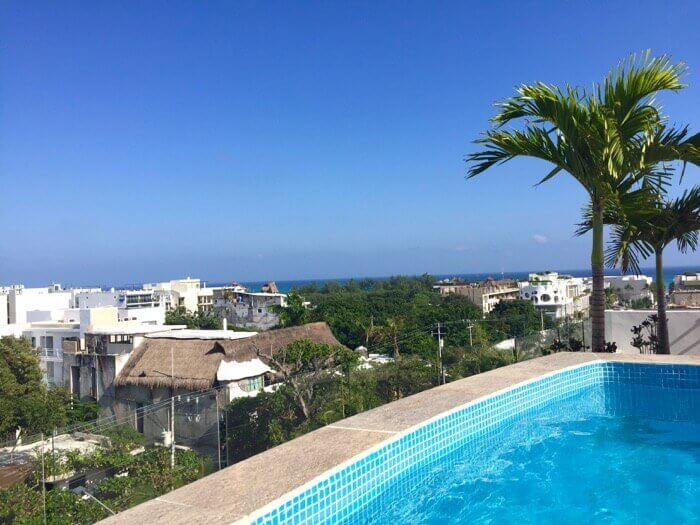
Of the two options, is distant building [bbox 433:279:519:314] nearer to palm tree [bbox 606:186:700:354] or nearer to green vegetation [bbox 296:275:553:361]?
green vegetation [bbox 296:275:553:361]

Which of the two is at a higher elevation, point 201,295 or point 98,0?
point 98,0

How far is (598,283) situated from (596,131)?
1.95 meters

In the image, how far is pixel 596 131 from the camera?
6.24 metres

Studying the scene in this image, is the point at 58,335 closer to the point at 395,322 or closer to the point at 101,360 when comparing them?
the point at 101,360

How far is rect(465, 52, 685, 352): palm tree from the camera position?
6152 mm

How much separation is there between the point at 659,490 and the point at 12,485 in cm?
437

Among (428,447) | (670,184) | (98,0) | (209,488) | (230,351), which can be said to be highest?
(98,0)

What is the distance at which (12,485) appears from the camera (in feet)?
9.89

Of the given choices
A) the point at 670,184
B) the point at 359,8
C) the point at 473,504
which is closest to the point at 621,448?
the point at 473,504

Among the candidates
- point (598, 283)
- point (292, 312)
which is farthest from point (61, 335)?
point (598, 283)

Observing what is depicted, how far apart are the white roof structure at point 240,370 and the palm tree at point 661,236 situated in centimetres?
1313

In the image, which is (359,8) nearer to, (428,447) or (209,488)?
(428,447)

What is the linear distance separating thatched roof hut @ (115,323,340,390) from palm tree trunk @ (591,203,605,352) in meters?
17.4

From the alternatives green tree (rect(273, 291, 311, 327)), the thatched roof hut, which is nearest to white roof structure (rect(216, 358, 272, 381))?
the thatched roof hut
